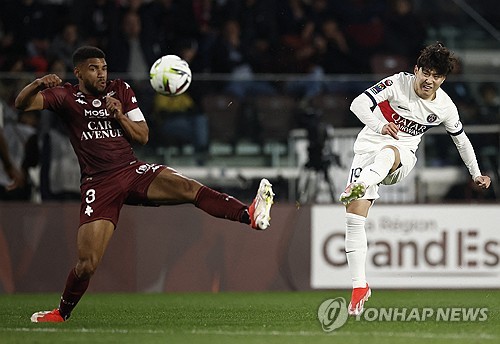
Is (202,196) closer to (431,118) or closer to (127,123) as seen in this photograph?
(127,123)

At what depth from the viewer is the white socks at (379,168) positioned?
854cm

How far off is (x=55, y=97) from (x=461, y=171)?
19.1ft

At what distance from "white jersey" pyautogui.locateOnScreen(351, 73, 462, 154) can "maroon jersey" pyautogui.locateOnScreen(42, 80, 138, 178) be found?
182 centimetres

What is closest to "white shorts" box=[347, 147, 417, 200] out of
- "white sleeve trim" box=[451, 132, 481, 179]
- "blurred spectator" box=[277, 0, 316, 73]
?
"white sleeve trim" box=[451, 132, 481, 179]

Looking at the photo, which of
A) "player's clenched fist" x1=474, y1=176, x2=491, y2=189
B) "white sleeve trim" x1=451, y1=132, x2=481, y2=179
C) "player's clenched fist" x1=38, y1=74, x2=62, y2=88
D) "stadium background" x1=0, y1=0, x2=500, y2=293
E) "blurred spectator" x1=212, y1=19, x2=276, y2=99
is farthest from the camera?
"blurred spectator" x1=212, y1=19, x2=276, y2=99

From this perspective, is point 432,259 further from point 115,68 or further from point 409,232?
point 115,68

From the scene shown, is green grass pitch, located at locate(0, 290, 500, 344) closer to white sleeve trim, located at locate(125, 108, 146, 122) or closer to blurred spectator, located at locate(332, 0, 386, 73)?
white sleeve trim, located at locate(125, 108, 146, 122)

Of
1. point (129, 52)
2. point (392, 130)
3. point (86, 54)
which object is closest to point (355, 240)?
point (392, 130)

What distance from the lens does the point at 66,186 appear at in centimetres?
1259

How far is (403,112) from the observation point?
29.6 ft

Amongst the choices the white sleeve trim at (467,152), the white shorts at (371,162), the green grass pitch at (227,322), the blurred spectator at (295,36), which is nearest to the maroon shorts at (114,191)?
the green grass pitch at (227,322)

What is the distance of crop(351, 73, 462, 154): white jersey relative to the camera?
8969 millimetres

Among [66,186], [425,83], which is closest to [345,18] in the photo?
[66,186]

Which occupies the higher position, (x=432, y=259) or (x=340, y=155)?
(x=340, y=155)
